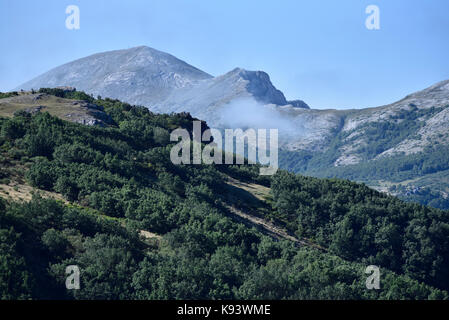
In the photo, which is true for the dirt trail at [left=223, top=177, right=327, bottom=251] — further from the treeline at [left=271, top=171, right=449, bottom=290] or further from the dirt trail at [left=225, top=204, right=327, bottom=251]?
the treeline at [left=271, top=171, right=449, bottom=290]

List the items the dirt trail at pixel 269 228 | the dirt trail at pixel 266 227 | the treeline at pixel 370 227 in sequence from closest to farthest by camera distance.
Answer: the dirt trail at pixel 266 227 < the dirt trail at pixel 269 228 < the treeline at pixel 370 227

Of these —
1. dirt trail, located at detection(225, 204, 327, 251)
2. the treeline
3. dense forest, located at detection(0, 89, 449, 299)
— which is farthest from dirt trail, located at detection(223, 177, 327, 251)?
the treeline

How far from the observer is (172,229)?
125 ft

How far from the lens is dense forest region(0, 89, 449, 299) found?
28.2 metres

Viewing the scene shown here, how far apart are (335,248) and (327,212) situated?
6.12m

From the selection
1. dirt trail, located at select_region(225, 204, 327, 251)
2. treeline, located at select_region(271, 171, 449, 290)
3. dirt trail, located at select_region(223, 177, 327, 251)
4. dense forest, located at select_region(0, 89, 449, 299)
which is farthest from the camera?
treeline, located at select_region(271, 171, 449, 290)

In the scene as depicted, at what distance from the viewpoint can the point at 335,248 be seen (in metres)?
52.5

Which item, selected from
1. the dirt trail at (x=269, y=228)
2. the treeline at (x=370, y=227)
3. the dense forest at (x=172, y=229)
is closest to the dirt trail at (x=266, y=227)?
the dirt trail at (x=269, y=228)

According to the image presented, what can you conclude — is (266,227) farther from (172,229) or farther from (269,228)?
(172,229)

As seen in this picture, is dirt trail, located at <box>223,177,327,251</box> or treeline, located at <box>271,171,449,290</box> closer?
dirt trail, located at <box>223,177,327,251</box>

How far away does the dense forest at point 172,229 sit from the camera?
92.6 feet

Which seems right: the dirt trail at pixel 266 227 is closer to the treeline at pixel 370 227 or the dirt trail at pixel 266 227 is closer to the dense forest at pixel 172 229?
the dense forest at pixel 172 229
